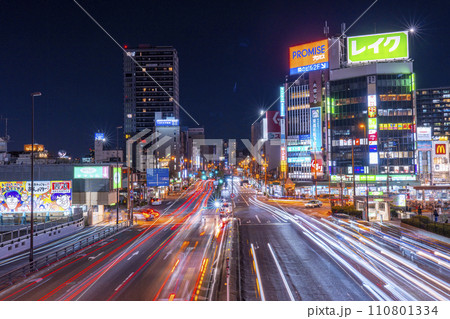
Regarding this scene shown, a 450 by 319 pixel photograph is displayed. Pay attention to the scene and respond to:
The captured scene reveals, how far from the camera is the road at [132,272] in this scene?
1503cm

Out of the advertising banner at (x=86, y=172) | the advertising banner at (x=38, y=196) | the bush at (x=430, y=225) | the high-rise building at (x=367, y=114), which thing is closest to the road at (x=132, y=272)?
the advertising banner at (x=38, y=196)

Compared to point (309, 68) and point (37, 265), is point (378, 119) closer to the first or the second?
point (309, 68)

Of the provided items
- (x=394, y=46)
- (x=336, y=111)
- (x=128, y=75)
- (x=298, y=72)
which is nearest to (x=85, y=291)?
(x=336, y=111)

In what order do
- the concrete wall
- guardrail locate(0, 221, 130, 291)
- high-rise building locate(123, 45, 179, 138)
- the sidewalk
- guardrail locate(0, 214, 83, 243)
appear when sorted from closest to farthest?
guardrail locate(0, 221, 130, 291)
the concrete wall
the sidewalk
guardrail locate(0, 214, 83, 243)
high-rise building locate(123, 45, 179, 138)

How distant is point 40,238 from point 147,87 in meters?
125

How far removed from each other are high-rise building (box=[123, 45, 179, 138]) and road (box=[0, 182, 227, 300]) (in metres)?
122

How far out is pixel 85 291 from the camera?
606 inches

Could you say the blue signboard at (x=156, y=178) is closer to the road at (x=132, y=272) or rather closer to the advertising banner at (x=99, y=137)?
the road at (x=132, y=272)

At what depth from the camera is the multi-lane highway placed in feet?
48.6

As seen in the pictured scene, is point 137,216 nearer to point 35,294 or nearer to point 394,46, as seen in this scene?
point 35,294

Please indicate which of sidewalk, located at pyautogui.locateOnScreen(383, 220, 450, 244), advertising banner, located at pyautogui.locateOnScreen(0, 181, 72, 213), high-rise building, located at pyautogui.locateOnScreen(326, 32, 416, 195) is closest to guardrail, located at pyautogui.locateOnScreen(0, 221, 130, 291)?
advertising banner, located at pyautogui.locateOnScreen(0, 181, 72, 213)

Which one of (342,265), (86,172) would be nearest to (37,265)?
(342,265)

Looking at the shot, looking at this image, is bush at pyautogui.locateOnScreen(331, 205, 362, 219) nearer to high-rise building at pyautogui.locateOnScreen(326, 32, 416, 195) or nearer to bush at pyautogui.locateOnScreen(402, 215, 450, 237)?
bush at pyautogui.locateOnScreen(402, 215, 450, 237)

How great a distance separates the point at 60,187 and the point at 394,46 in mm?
79495
